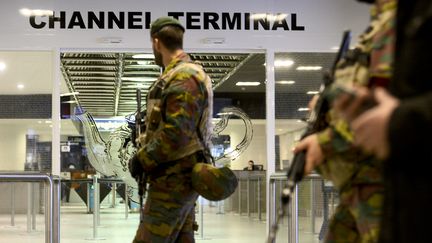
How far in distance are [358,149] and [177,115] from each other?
4.40 feet

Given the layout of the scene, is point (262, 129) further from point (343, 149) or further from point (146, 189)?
point (343, 149)

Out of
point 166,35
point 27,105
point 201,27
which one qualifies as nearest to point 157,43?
point 166,35

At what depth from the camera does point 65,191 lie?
23.8 feet

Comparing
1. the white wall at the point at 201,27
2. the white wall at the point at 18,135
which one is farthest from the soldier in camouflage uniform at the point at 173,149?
the white wall at the point at 18,135

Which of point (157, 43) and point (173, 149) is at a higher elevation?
point (157, 43)

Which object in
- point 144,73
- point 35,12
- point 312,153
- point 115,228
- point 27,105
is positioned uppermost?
point 35,12

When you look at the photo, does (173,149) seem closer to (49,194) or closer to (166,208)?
(166,208)

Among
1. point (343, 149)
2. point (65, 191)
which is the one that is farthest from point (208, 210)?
point (343, 149)

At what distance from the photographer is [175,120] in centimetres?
285

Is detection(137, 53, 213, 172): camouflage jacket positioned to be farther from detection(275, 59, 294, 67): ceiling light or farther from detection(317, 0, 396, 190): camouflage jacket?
detection(275, 59, 294, 67): ceiling light

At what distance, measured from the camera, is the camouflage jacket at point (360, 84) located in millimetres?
1537

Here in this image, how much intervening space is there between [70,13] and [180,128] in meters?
4.36

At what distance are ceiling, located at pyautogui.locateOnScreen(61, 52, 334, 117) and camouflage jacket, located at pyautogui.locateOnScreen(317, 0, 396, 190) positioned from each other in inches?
212

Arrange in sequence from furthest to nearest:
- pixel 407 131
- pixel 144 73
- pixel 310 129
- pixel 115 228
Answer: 1. pixel 115 228
2. pixel 144 73
3. pixel 310 129
4. pixel 407 131
